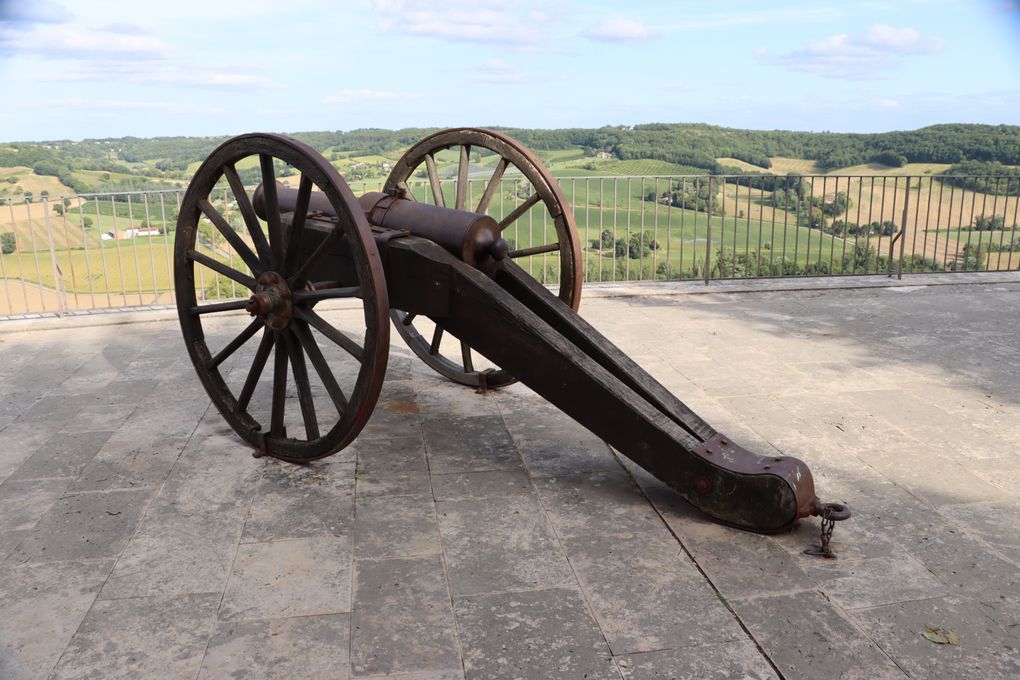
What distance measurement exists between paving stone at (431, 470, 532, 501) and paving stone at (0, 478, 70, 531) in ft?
5.44

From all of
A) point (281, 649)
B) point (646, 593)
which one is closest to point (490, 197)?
point (646, 593)

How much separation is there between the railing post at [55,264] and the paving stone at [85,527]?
14.4 ft

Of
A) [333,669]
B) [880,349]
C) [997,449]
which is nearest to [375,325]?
[333,669]

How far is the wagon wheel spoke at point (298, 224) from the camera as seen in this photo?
149 inches

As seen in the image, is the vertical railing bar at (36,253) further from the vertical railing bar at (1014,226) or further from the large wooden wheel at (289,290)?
the vertical railing bar at (1014,226)

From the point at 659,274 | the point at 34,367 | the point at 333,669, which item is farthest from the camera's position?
the point at 659,274

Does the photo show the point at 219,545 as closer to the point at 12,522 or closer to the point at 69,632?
the point at 69,632

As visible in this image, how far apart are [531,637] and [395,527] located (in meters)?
0.95

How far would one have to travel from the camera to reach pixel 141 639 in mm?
2684

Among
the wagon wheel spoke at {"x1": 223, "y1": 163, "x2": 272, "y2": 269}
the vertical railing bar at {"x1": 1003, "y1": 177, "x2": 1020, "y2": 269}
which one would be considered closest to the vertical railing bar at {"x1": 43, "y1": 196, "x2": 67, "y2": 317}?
the wagon wheel spoke at {"x1": 223, "y1": 163, "x2": 272, "y2": 269}

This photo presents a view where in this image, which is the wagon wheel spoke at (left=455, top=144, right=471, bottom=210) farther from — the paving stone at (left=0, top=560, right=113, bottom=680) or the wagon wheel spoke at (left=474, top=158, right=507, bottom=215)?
the paving stone at (left=0, top=560, right=113, bottom=680)

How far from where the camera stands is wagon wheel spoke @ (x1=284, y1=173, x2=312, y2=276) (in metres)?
3.79

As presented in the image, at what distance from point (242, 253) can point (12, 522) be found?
153 cm

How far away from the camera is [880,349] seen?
6.17m
